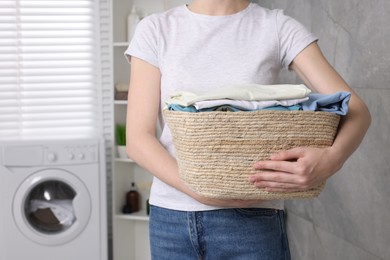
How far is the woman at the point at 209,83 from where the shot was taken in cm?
116

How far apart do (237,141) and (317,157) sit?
0.49ft

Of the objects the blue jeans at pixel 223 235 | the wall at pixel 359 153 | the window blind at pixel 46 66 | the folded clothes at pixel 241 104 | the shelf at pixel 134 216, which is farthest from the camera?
the window blind at pixel 46 66

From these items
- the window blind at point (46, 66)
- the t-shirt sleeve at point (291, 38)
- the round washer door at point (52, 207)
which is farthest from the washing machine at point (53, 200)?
the t-shirt sleeve at point (291, 38)

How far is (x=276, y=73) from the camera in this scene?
126 cm

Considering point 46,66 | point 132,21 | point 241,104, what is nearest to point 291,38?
point 241,104

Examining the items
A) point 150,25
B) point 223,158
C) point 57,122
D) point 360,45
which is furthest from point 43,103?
point 223,158

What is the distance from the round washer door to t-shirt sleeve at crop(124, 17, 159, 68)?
7.08ft

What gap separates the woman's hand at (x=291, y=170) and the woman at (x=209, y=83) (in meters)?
0.10

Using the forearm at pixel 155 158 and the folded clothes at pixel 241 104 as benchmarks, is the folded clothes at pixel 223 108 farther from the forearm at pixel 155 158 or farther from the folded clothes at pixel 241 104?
the forearm at pixel 155 158

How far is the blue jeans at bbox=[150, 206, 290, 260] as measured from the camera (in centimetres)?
116

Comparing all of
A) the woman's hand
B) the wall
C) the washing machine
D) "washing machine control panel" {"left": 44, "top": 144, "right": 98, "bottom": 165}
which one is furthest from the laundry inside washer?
the woman's hand

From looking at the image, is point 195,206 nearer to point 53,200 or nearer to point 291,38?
point 291,38

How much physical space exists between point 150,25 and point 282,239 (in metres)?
0.54

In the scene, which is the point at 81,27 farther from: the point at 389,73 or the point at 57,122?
the point at 389,73
